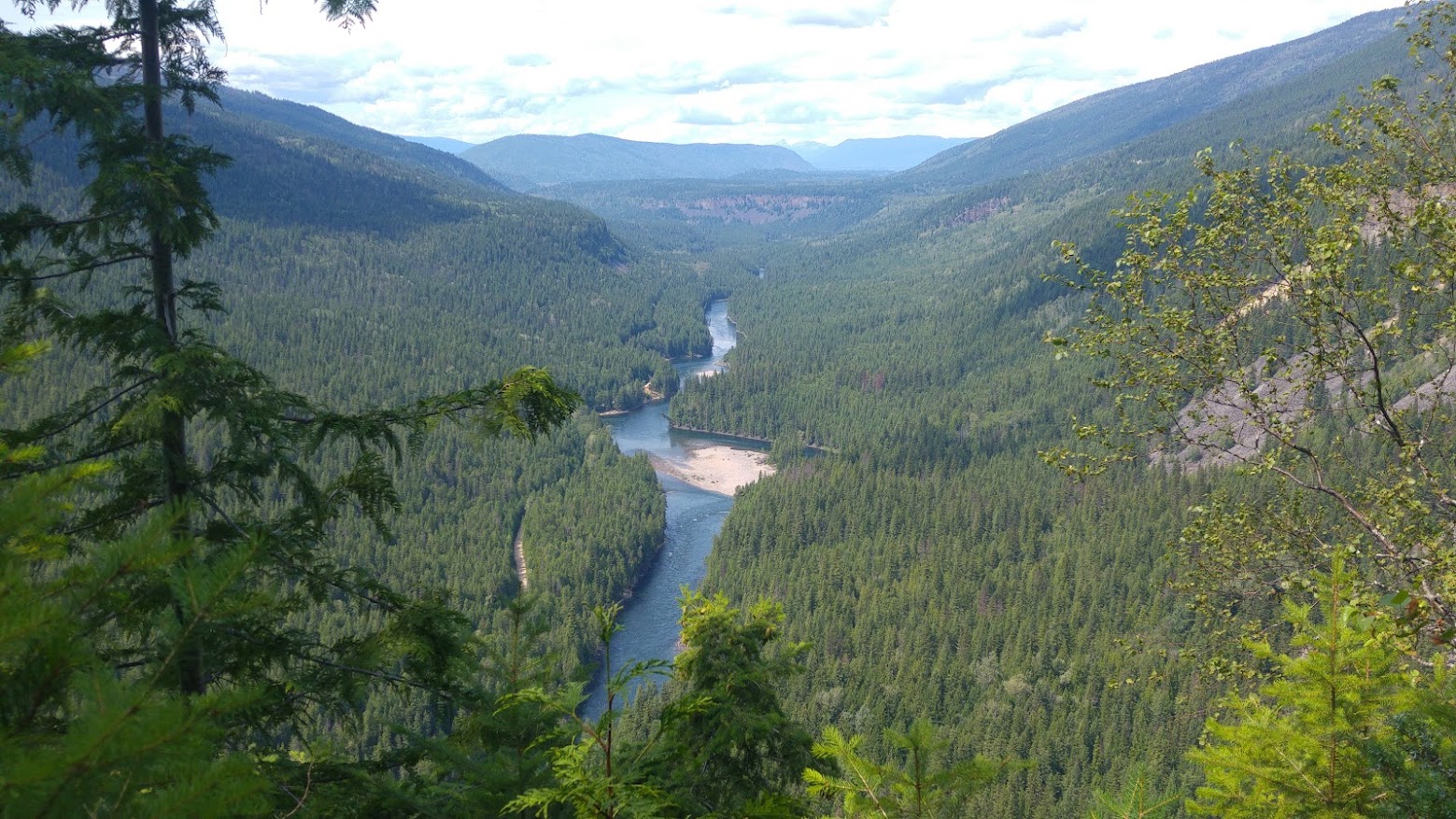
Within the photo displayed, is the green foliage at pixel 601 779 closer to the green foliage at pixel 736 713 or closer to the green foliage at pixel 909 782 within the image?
the green foliage at pixel 909 782

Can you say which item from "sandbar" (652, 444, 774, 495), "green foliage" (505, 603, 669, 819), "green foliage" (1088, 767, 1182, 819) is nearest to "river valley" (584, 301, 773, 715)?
"sandbar" (652, 444, 774, 495)

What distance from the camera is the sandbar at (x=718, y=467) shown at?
153750 millimetres

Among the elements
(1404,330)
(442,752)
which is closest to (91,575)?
(442,752)

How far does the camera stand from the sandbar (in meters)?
154

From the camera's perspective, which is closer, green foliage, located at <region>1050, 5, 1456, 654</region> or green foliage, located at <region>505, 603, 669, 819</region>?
green foliage, located at <region>505, 603, 669, 819</region>

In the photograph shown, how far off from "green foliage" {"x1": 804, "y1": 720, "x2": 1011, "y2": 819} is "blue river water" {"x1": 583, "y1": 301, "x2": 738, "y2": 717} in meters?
49.1

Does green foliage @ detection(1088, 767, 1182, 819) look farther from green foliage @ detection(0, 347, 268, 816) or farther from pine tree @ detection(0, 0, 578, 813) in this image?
pine tree @ detection(0, 0, 578, 813)

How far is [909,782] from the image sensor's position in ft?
25.7

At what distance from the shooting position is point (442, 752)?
9758 mm

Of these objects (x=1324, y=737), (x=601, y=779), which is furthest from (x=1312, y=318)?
(x=601, y=779)

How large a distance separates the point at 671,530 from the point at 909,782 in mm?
121669

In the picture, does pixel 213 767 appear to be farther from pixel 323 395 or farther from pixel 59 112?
pixel 323 395

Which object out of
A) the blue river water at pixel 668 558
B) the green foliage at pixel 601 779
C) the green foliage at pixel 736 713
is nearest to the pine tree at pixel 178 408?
the green foliage at pixel 601 779

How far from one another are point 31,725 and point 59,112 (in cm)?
906
